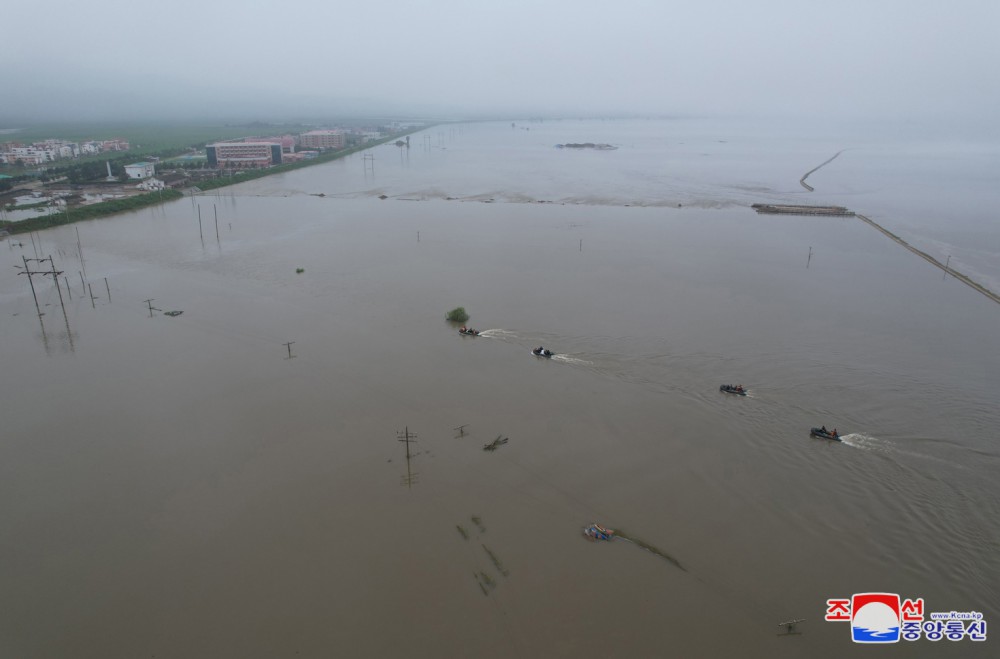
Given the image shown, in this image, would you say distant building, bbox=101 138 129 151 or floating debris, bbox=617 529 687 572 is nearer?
floating debris, bbox=617 529 687 572

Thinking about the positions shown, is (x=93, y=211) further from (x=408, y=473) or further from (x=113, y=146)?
(x=113, y=146)

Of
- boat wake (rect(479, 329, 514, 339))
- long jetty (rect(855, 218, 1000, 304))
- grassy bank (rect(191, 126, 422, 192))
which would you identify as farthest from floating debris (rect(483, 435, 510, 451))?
grassy bank (rect(191, 126, 422, 192))

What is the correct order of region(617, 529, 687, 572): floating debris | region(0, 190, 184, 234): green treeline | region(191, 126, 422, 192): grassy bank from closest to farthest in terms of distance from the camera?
region(617, 529, 687, 572): floating debris < region(0, 190, 184, 234): green treeline < region(191, 126, 422, 192): grassy bank

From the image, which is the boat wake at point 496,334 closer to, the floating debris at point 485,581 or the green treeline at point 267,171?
the floating debris at point 485,581

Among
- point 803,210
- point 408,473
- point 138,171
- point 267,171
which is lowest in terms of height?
point 408,473

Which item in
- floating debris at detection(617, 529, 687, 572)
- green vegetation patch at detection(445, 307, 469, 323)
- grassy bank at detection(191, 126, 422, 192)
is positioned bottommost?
floating debris at detection(617, 529, 687, 572)

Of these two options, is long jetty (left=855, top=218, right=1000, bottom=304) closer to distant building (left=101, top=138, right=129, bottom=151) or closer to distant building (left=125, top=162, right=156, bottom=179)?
distant building (left=125, top=162, right=156, bottom=179)

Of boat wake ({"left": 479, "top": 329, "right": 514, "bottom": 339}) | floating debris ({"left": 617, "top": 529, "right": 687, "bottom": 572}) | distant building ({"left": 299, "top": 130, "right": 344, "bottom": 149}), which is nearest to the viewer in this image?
floating debris ({"left": 617, "top": 529, "right": 687, "bottom": 572})

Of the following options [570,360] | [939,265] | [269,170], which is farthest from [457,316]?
[269,170]
